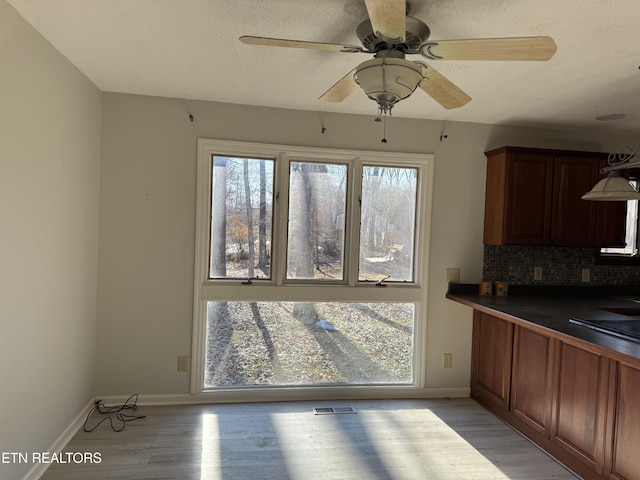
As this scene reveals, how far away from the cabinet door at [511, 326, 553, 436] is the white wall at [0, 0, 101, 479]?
297cm

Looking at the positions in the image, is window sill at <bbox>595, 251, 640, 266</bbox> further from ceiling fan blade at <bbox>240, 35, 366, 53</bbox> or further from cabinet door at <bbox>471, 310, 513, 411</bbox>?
ceiling fan blade at <bbox>240, 35, 366, 53</bbox>

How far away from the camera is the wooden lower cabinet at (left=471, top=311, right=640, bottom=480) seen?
1928 millimetres

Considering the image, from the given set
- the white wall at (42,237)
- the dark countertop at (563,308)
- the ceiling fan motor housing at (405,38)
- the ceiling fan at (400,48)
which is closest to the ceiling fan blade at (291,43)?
the ceiling fan at (400,48)

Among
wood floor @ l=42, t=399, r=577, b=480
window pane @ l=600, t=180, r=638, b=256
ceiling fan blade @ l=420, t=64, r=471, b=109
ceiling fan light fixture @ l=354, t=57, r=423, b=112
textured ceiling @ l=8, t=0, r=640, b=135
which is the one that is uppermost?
textured ceiling @ l=8, t=0, r=640, b=135

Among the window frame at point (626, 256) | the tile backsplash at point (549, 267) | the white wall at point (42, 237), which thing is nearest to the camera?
the white wall at point (42, 237)

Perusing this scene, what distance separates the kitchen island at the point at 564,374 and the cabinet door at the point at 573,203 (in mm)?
526

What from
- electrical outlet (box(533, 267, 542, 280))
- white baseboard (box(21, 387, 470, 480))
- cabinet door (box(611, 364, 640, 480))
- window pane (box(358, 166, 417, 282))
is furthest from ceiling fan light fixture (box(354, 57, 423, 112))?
electrical outlet (box(533, 267, 542, 280))

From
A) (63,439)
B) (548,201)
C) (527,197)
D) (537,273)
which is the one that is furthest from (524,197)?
(63,439)

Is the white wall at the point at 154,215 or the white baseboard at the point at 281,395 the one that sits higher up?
the white wall at the point at 154,215

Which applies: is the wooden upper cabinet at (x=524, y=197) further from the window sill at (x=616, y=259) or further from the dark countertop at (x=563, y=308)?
the window sill at (x=616, y=259)

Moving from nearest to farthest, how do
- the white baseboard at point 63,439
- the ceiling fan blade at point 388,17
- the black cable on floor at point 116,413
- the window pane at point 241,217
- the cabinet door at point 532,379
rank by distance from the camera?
the ceiling fan blade at point 388,17 → the white baseboard at point 63,439 → the cabinet door at point 532,379 → the black cable on floor at point 116,413 → the window pane at point 241,217

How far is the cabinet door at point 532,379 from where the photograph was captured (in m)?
2.44

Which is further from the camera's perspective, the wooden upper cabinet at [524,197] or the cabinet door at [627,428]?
the wooden upper cabinet at [524,197]

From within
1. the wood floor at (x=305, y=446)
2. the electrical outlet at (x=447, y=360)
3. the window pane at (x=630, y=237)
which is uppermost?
the window pane at (x=630, y=237)
